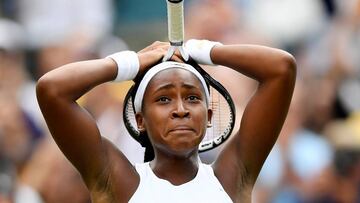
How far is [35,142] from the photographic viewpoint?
8.77 meters

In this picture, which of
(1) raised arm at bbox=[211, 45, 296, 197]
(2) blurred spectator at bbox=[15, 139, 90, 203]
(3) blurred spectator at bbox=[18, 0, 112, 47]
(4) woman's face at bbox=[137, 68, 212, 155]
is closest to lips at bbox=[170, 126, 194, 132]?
(4) woman's face at bbox=[137, 68, 212, 155]

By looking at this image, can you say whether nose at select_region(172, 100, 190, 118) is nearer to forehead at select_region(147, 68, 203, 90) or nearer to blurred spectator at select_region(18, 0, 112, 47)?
forehead at select_region(147, 68, 203, 90)

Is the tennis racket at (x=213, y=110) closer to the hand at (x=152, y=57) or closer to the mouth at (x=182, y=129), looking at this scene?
the hand at (x=152, y=57)

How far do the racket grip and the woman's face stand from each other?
139mm

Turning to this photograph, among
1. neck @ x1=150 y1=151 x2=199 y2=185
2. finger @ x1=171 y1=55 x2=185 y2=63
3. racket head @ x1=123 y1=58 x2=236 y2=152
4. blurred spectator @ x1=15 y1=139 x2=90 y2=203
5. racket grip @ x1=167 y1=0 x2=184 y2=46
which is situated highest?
racket grip @ x1=167 y1=0 x2=184 y2=46

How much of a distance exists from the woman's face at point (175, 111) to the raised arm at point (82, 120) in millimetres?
135

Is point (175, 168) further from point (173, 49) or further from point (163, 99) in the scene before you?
point (173, 49)

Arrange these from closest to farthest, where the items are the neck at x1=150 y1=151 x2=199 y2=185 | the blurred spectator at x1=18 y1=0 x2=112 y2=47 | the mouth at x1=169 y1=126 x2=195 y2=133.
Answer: the mouth at x1=169 y1=126 x2=195 y2=133 → the neck at x1=150 y1=151 x2=199 y2=185 → the blurred spectator at x1=18 y1=0 x2=112 y2=47

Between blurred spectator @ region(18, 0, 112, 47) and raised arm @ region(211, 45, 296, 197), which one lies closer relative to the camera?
raised arm @ region(211, 45, 296, 197)

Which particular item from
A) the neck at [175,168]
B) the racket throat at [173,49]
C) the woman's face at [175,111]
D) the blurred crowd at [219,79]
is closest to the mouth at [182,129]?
the woman's face at [175,111]

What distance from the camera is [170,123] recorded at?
5.39m

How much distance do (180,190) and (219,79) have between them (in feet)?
11.5

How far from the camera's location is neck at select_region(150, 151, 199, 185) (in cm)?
557

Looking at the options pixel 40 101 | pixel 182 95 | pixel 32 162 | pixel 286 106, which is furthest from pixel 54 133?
pixel 32 162
